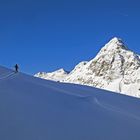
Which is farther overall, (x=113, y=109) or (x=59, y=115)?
(x=113, y=109)

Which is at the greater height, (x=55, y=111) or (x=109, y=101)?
(x=109, y=101)

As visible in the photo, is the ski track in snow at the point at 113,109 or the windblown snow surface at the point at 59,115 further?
the ski track in snow at the point at 113,109

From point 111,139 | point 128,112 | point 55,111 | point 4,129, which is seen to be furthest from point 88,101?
point 4,129

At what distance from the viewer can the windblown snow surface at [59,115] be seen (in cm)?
826

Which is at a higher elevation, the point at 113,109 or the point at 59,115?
the point at 113,109

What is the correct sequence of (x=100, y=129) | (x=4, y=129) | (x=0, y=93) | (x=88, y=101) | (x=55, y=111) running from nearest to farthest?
(x=4, y=129), (x=100, y=129), (x=55, y=111), (x=0, y=93), (x=88, y=101)

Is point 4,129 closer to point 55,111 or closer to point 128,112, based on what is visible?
point 55,111

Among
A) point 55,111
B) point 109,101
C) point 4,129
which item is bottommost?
point 4,129

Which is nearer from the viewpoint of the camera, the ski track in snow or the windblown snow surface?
the windblown snow surface

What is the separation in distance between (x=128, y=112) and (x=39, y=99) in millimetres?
2359

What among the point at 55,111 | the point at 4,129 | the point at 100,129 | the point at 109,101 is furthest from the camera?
the point at 109,101

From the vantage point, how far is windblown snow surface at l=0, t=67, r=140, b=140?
27.1ft

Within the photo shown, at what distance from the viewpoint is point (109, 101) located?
12.7 meters

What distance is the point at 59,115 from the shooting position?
31.2ft
